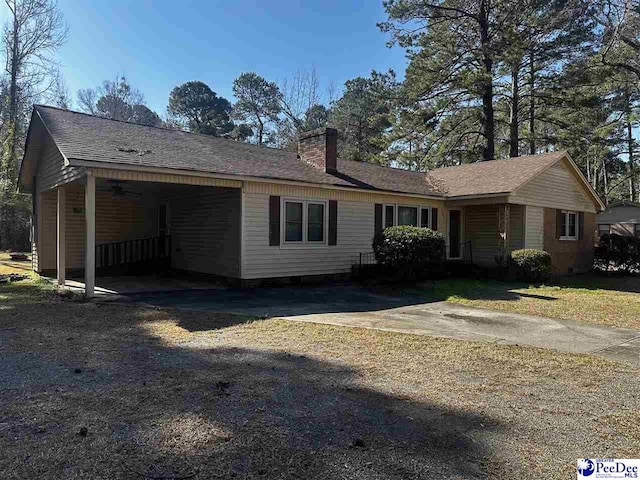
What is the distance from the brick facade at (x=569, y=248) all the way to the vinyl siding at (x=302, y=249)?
7.14 metres

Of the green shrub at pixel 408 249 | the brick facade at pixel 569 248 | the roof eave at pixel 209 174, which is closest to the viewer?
the roof eave at pixel 209 174

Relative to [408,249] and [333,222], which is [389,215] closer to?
[333,222]

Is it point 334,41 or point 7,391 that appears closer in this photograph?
point 7,391

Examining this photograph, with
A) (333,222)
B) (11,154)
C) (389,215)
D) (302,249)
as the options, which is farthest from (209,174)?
(11,154)

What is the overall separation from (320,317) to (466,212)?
35.3 ft

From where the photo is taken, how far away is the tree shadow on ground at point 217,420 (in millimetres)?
2725

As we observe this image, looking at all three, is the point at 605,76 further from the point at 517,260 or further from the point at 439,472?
the point at 439,472

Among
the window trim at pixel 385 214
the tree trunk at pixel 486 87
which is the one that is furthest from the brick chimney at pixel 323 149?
the tree trunk at pixel 486 87

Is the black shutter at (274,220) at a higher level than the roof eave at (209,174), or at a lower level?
lower

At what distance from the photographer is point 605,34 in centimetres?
1917

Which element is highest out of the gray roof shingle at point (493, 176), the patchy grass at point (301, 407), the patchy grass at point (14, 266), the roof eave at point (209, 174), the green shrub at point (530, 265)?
the gray roof shingle at point (493, 176)

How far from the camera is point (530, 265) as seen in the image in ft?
45.9

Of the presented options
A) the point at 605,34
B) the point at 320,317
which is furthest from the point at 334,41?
the point at 320,317

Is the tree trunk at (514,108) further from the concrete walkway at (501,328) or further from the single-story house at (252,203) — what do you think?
the concrete walkway at (501,328)
